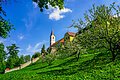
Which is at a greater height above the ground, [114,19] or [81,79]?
[114,19]

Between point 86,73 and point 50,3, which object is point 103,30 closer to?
point 86,73

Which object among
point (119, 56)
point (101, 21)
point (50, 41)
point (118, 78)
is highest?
point (50, 41)

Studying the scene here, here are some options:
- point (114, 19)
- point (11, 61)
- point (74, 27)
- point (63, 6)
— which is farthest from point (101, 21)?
point (11, 61)

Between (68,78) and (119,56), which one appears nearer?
(68,78)

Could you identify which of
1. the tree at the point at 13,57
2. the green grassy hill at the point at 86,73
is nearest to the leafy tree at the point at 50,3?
the green grassy hill at the point at 86,73

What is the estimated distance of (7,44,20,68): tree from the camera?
136375 mm

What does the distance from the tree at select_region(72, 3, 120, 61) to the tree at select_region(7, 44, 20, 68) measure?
105152 mm

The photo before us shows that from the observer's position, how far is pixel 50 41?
177 meters

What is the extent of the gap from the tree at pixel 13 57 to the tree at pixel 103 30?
105152 millimetres

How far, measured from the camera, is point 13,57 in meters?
141

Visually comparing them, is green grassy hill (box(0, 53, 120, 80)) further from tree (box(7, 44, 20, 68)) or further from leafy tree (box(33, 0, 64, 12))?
tree (box(7, 44, 20, 68))

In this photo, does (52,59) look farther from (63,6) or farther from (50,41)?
(50,41)

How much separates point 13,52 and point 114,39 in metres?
117

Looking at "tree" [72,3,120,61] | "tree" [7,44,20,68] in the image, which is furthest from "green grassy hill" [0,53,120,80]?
"tree" [7,44,20,68]
